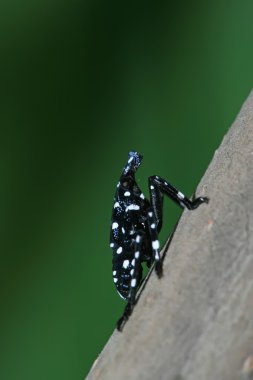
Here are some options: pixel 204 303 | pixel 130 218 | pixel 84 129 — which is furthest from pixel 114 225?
pixel 84 129

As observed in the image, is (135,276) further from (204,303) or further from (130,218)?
(204,303)

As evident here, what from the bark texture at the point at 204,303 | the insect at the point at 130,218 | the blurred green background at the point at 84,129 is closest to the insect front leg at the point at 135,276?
the insect at the point at 130,218

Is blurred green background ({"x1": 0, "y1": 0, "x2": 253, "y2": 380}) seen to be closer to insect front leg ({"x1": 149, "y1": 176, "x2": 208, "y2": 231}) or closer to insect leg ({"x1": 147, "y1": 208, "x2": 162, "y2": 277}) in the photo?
insect front leg ({"x1": 149, "y1": 176, "x2": 208, "y2": 231})

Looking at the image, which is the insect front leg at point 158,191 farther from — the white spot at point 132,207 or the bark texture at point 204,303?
the bark texture at point 204,303

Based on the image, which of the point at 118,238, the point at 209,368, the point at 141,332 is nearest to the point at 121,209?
the point at 118,238

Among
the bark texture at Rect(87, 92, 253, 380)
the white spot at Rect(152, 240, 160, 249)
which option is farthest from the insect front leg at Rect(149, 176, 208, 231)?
the bark texture at Rect(87, 92, 253, 380)

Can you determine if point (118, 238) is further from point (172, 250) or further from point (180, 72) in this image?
point (180, 72)

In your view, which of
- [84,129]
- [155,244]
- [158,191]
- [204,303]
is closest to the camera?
[204,303]
